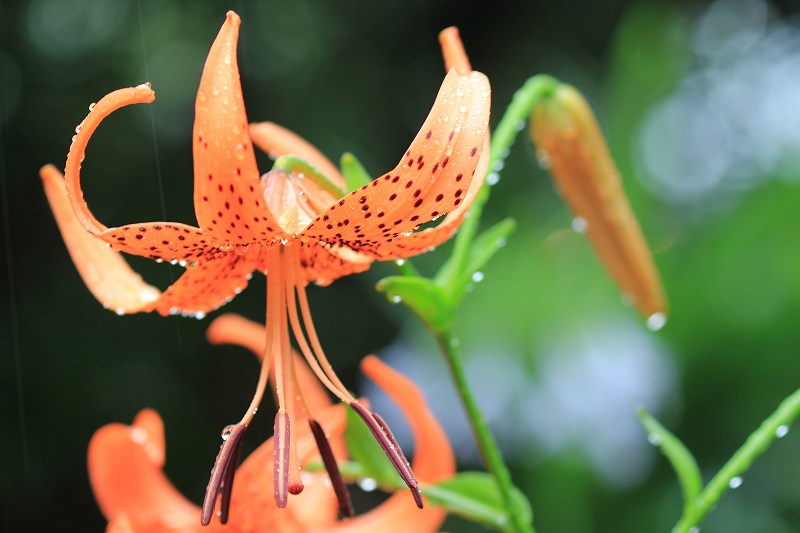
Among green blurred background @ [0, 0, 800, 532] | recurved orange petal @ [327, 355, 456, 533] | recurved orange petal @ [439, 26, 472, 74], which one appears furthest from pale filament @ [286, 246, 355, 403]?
green blurred background @ [0, 0, 800, 532]

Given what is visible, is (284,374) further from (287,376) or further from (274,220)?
(274,220)

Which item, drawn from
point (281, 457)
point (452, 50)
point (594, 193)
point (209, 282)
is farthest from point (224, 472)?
point (594, 193)

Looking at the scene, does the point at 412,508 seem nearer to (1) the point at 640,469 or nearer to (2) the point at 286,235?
(2) the point at 286,235

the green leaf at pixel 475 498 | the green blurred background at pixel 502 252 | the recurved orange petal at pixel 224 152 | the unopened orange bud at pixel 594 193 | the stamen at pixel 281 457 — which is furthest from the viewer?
the green blurred background at pixel 502 252

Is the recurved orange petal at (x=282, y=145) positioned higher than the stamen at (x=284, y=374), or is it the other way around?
the recurved orange petal at (x=282, y=145)

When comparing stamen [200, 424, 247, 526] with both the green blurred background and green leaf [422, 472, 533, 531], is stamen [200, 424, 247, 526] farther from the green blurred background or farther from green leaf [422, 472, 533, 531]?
the green blurred background

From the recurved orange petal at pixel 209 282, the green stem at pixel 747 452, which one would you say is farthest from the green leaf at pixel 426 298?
the green stem at pixel 747 452

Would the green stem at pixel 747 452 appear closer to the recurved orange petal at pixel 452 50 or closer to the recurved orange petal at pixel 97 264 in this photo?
the recurved orange petal at pixel 452 50
